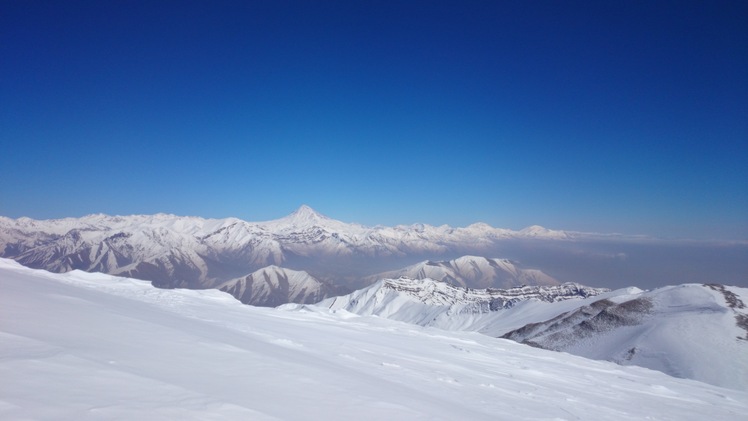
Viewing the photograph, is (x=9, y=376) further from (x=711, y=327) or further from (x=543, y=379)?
(x=711, y=327)

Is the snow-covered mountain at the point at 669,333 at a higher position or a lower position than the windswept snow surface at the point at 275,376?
lower

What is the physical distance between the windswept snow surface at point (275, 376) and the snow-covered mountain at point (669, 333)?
5780cm

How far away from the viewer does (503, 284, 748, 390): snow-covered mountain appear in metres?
59.5

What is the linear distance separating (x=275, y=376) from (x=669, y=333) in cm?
8805

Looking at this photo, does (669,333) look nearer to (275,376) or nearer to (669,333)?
(669,333)

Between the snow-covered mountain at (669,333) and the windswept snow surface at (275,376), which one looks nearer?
the windswept snow surface at (275,376)

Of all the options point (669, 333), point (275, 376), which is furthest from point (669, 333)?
point (275, 376)

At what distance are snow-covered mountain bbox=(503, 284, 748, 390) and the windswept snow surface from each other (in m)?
57.8

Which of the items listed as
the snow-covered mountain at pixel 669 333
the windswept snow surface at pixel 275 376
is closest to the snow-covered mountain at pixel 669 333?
the snow-covered mountain at pixel 669 333

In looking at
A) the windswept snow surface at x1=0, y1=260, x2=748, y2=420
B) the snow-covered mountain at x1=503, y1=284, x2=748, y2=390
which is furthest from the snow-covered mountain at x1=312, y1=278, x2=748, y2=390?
the windswept snow surface at x1=0, y1=260, x2=748, y2=420

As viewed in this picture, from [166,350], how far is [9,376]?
3.04 metres

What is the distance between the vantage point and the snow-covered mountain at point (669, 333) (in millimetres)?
59469

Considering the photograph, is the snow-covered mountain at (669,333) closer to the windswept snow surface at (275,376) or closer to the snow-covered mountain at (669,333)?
the snow-covered mountain at (669,333)

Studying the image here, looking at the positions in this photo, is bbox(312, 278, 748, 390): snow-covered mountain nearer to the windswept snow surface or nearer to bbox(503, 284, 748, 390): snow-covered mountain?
bbox(503, 284, 748, 390): snow-covered mountain
